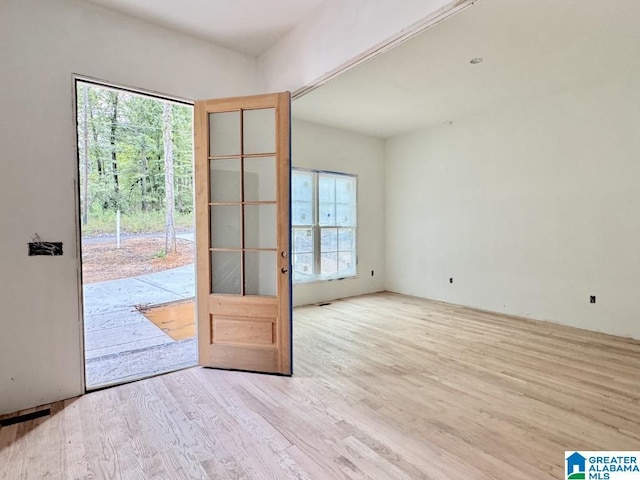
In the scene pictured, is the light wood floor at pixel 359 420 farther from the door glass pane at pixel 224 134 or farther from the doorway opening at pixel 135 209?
the doorway opening at pixel 135 209

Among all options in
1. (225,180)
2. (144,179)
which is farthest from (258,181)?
(144,179)

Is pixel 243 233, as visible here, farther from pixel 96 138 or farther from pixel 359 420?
pixel 96 138

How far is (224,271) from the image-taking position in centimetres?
293

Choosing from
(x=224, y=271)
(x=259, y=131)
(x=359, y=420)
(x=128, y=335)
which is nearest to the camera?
(x=359, y=420)

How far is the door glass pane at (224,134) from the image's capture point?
285 cm

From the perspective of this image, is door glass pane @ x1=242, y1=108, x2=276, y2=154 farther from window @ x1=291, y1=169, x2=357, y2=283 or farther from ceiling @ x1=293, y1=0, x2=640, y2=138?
window @ x1=291, y1=169, x2=357, y2=283

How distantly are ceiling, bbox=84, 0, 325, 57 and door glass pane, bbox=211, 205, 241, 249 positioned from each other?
1.52m

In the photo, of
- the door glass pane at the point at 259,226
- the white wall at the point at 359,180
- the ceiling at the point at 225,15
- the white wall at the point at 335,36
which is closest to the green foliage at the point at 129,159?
the white wall at the point at 359,180

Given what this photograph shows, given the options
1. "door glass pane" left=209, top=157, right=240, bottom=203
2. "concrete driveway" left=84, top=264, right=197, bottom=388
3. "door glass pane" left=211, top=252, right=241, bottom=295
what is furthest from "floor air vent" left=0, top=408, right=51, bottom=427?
"door glass pane" left=209, top=157, right=240, bottom=203

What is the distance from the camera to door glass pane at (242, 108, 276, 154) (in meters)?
2.76

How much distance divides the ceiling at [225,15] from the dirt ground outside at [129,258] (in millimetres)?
6028

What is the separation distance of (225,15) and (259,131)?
3.03ft

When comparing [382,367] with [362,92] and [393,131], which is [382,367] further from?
[393,131]

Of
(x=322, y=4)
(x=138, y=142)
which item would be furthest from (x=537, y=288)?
(x=138, y=142)
